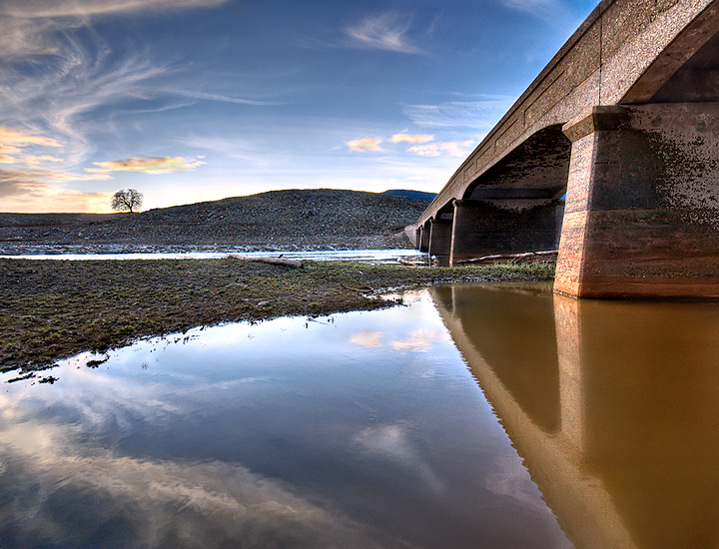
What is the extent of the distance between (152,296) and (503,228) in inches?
746

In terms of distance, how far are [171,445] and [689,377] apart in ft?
14.5

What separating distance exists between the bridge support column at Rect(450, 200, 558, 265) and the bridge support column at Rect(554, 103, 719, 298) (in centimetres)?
1379

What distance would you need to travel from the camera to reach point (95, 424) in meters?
2.91

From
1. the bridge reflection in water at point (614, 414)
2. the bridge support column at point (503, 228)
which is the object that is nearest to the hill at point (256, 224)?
the bridge support column at point (503, 228)

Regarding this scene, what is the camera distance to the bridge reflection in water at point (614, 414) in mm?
1844

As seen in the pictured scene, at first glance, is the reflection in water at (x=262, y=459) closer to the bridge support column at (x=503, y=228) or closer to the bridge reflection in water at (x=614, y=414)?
the bridge reflection in water at (x=614, y=414)

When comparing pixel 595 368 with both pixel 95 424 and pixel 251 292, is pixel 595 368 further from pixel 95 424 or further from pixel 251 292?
pixel 251 292

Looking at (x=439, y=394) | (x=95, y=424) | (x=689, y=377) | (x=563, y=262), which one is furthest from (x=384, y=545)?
(x=563, y=262)

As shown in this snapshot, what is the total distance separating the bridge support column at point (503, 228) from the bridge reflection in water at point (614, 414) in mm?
15694

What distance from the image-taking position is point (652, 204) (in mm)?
7773

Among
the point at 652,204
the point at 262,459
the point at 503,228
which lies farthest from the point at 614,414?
the point at 503,228

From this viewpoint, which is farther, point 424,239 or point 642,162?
point 424,239

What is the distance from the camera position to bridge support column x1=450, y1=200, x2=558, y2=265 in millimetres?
21766

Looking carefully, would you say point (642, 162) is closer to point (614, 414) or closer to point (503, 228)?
point (614, 414)
